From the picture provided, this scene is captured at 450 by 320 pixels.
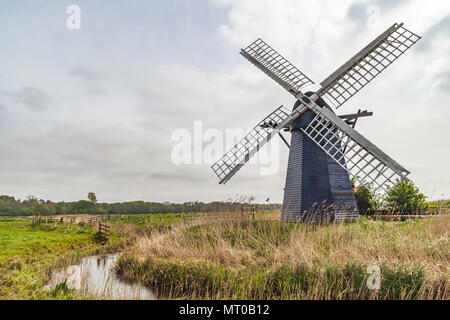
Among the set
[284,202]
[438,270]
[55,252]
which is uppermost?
[284,202]

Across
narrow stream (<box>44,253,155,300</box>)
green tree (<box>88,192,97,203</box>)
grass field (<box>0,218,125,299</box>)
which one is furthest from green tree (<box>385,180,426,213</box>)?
green tree (<box>88,192,97,203</box>)

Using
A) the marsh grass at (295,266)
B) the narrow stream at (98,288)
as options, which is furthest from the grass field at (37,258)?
the marsh grass at (295,266)

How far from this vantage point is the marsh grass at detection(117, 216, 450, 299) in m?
5.99

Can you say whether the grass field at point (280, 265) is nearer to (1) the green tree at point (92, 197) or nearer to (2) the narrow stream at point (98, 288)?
(2) the narrow stream at point (98, 288)

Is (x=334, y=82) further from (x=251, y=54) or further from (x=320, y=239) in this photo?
(x=320, y=239)

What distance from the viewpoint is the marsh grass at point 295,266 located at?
599 centimetres

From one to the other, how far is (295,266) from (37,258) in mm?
12093

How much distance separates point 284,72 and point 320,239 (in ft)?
29.5

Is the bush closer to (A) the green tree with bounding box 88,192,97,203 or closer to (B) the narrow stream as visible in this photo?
(B) the narrow stream

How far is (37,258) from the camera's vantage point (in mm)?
13562

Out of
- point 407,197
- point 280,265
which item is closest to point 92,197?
point 407,197

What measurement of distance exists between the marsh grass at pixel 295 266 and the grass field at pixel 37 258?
105 inches

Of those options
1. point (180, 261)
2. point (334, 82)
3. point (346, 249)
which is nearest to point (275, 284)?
point (346, 249)
